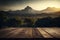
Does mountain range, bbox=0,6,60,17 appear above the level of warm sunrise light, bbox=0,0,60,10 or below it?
below

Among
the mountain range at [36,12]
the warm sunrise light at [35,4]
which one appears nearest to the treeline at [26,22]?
the mountain range at [36,12]

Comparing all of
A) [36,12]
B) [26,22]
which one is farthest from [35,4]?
[26,22]

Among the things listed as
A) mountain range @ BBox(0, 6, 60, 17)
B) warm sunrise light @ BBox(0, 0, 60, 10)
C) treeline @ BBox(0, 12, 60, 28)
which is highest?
warm sunrise light @ BBox(0, 0, 60, 10)

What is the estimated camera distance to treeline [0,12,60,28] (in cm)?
357

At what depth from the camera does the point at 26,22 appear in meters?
3.61

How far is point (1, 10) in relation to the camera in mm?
3576

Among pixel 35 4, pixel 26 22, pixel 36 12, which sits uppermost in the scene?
pixel 35 4

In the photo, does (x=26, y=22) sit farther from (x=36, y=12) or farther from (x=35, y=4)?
(x=35, y=4)

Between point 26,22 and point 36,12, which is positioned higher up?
point 36,12

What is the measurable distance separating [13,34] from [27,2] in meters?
0.77

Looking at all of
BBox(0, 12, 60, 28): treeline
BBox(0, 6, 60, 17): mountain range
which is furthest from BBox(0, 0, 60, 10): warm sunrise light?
BBox(0, 12, 60, 28): treeline

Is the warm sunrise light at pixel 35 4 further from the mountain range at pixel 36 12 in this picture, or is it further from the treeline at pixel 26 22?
the treeline at pixel 26 22

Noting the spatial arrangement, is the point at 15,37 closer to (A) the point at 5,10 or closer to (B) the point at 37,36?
(B) the point at 37,36

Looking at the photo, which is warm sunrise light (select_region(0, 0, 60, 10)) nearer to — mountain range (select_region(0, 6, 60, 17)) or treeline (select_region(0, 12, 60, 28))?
mountain range (select_region(0, 6, 60, 17))
